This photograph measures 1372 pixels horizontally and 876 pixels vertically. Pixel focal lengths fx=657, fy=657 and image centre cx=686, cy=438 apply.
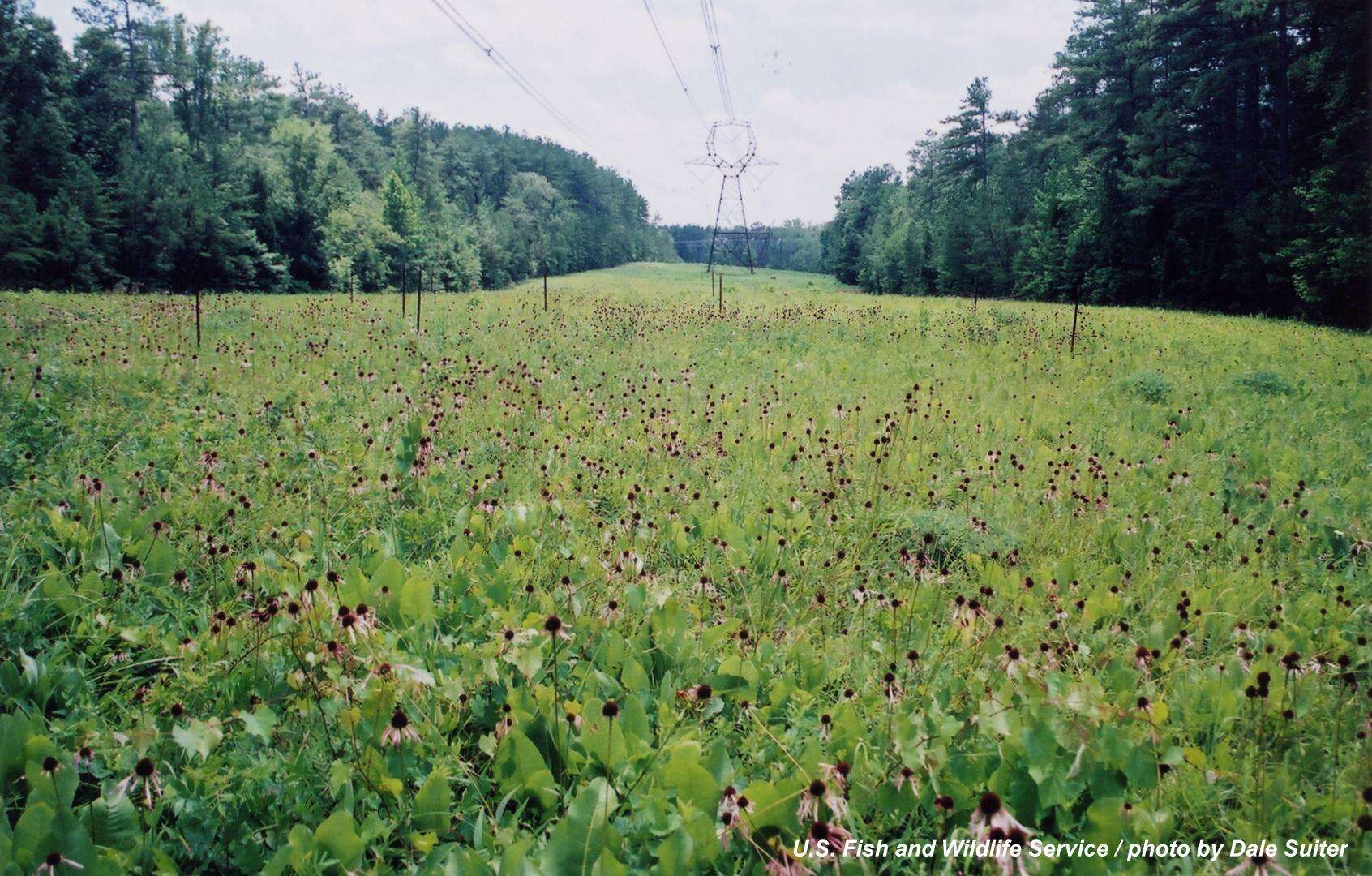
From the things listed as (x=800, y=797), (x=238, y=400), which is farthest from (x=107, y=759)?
(x=238, y=400)

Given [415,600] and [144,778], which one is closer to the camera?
[144,778]

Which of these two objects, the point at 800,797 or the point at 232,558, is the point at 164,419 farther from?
the point at 800,797

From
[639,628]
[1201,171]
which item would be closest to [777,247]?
[1201,171]

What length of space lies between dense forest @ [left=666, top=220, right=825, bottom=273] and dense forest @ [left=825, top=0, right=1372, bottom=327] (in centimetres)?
6160

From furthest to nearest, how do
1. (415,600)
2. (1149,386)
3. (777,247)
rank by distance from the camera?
(777,247), (1149,386), (415,600)

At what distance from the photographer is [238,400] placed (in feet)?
19.6

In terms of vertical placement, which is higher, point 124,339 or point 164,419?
point 124,339

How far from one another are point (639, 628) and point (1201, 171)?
37348mm

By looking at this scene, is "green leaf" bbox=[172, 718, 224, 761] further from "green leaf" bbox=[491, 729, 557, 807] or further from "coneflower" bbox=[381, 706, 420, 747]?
"green leaf" bbox=[491, 729, 557, 807]

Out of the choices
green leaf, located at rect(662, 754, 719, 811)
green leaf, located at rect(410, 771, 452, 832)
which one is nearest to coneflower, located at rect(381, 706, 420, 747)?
green leaf, located at rect(410, 771, 452, 832)

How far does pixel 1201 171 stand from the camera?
2925 centimetres

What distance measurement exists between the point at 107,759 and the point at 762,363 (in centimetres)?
899

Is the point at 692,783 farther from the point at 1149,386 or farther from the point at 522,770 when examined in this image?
the point at 1149,386

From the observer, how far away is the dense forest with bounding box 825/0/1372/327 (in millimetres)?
21703
